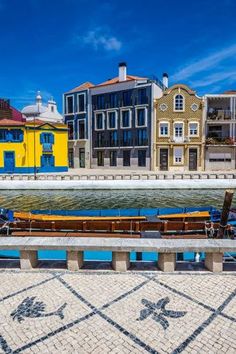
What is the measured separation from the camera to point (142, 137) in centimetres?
4475

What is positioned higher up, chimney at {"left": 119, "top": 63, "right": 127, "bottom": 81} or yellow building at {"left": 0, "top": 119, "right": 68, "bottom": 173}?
chimney at {"left": 119, "top": 63, "right": 127, "bottom": 81}

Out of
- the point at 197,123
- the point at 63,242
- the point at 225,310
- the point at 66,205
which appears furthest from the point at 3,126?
the point at 225,310

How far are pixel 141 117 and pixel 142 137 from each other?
3241 mm

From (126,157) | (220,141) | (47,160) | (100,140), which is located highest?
(100,140)

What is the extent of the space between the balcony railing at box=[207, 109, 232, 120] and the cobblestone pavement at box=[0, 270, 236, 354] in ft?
135

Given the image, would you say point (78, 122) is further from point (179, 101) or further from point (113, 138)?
point (179, 101)

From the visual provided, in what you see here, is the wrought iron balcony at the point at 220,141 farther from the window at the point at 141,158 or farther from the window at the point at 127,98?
the window at the point at 127,98

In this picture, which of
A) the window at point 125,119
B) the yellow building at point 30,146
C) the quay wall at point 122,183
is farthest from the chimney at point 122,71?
the quay wall at point 122,183

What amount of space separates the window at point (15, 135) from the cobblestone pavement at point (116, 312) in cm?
3777

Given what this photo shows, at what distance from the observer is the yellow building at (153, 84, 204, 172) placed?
4306 centimetres

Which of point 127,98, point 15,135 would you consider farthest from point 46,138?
point 127,98

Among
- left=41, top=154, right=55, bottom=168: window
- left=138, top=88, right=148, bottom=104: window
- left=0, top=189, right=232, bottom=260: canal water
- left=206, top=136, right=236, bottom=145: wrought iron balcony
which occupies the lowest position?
left=0, top=189, right=232, bottom=260: canal water

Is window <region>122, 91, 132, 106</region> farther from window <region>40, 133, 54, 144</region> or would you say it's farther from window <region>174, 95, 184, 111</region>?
window <region>40, 133, 54, 144</region>

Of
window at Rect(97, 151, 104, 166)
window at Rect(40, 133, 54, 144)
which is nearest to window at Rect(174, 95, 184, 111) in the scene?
window at Rect(97, 151, 104, 166)
